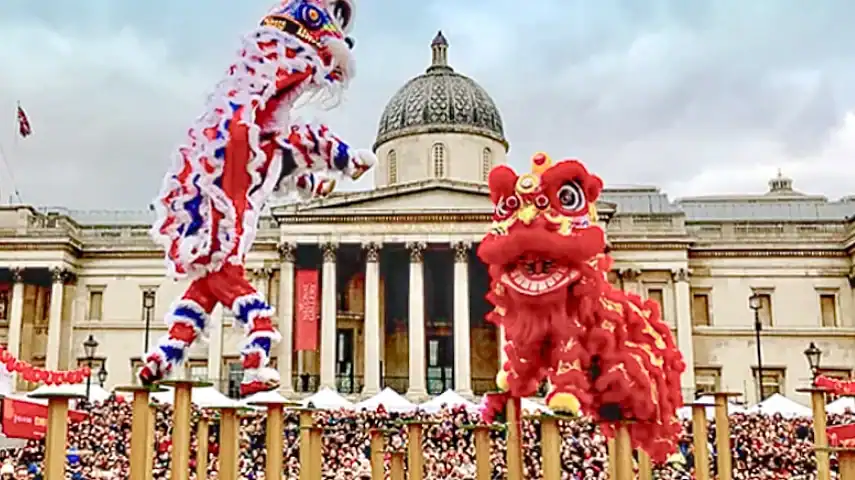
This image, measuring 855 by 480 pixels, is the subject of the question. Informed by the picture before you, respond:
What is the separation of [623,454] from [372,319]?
2789cm

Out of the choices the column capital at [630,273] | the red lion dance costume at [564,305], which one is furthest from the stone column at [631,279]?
the red lion dance costume at [564,305]

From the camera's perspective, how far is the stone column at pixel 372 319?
36812mm

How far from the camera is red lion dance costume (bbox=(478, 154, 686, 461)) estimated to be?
36.3 ft

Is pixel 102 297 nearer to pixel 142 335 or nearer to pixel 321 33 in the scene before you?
pixel 142 335

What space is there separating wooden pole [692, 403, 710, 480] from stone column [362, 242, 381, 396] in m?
24.5

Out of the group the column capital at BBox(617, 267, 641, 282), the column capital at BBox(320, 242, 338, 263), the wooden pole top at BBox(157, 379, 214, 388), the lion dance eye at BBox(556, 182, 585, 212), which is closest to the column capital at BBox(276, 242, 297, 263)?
the column capital at BBox(320, 242, 338, 263)

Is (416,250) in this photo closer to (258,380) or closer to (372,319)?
(372,319)

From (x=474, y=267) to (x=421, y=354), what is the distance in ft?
17.0

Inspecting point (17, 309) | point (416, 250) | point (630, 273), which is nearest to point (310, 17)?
point (416, 250)

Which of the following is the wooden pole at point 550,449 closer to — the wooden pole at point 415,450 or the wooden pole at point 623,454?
the wooden pole at point 623,454

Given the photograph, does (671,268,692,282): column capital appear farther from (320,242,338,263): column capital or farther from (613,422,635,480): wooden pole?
(613,422,635,480): wooden pole

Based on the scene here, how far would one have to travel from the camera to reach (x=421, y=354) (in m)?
37.0

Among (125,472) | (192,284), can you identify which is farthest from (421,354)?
(192,284)

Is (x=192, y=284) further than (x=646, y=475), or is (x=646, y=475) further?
(x=646, y=475)
